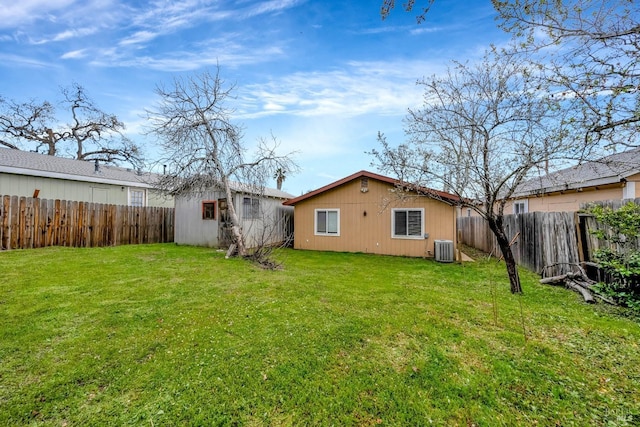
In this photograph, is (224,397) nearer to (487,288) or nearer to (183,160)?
(487,288)

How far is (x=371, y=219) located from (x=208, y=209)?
688 cm

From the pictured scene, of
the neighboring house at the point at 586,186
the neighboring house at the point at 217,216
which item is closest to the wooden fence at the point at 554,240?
the neighboring house at the point at 586,186

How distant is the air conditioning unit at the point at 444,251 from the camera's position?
9.08 meters

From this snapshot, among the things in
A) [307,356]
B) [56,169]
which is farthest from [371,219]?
[56,169]

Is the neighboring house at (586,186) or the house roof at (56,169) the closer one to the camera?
the neighboring house at (586,186)

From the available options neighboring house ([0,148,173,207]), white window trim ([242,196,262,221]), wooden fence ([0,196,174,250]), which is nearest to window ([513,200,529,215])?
white window trim ([242,196,262,221])

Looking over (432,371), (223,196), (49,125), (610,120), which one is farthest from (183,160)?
(49,125)

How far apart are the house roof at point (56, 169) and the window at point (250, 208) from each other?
3685 millimetres

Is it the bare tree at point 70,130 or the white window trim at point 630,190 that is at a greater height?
the bare tree at point 70,130

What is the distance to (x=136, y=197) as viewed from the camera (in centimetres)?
1510

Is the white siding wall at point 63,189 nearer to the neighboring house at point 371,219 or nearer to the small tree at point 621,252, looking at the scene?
the neighboring house at point 371,219

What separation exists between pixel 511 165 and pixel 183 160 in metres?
9.25

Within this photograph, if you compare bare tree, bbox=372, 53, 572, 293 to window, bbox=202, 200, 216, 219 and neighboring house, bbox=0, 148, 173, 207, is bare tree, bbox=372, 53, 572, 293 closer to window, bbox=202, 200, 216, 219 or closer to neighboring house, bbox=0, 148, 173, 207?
window, bbox=202, 200, 216, 219

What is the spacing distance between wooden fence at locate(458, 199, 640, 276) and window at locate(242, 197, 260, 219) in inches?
377
